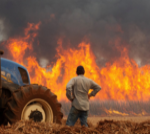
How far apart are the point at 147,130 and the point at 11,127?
3.62 metres

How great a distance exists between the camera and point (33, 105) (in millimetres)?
6516

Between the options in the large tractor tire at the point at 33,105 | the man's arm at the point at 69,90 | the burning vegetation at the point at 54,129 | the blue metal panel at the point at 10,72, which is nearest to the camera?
the burning vegetation at the point at 54,129

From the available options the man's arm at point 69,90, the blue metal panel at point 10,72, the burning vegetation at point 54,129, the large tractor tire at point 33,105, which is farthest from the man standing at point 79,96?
the blue metal panel at point 10,72

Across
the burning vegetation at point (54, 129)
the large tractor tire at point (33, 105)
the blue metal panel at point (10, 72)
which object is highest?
the blue metal panel at point (10, 72)

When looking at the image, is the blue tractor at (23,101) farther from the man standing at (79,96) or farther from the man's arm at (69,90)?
the man's arm at (69,90)

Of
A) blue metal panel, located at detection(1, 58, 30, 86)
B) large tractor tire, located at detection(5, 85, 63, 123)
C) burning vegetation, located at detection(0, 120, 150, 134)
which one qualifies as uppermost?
blue metal panel, located at detection(1, 58, 30, 86)

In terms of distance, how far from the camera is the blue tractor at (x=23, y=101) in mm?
6086

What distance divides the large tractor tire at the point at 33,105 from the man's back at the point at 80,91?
4.11 ft

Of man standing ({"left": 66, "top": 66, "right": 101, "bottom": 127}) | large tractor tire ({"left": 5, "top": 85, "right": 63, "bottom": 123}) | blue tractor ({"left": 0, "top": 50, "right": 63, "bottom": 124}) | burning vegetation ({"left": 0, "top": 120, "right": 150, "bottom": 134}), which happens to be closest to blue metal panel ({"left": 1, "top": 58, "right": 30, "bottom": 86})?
blue tractor ({"left": 0, "top": 50, "right": 63, "bottom": 124})

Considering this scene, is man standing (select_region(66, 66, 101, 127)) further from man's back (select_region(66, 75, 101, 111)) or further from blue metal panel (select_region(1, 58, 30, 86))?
blue metal panel (select_region(1, 58, 30, 86))

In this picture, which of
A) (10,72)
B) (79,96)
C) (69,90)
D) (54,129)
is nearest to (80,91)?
(79,96)

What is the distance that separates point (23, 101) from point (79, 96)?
1.75 m

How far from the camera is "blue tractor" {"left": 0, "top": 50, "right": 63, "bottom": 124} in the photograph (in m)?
6.09

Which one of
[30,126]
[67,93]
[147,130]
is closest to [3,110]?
[30,126]
